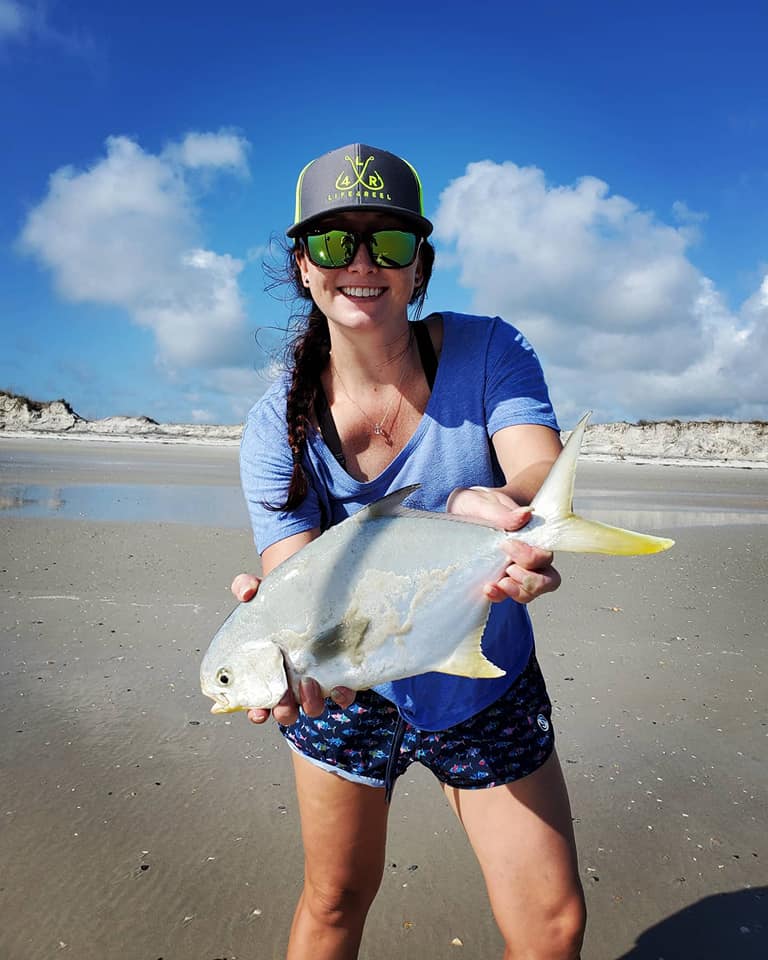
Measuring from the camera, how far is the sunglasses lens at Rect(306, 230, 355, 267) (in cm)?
229

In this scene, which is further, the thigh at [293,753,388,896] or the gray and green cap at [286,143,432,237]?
the thigh at [293,753,388,896]

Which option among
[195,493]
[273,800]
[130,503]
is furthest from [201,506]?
[273,800]

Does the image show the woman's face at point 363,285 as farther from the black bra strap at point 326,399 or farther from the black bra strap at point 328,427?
the black bra strap at point 328,427

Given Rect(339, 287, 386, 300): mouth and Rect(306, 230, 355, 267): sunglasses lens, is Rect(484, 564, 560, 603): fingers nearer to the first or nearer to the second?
Rect(339, 287, 386, 300): mouth

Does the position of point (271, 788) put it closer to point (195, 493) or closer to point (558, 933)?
point (558, 933)

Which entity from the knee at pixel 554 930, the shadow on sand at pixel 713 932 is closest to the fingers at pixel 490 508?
the knee at pixel 554 930

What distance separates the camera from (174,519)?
1134cm

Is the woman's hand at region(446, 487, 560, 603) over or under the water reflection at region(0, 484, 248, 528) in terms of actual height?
over

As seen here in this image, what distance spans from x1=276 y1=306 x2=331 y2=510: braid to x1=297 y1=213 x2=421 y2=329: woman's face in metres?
0.24

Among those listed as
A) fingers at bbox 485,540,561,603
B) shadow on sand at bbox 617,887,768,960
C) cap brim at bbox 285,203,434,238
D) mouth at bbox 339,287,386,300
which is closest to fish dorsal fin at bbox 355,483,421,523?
fingers at bbox 485,540,561,603

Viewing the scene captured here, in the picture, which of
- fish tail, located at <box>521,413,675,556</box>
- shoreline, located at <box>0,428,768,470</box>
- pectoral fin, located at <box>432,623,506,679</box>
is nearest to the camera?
fish tail, located at <box>521,413,675,556</box>

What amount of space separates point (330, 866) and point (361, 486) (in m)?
1.17

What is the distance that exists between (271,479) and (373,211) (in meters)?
0.87

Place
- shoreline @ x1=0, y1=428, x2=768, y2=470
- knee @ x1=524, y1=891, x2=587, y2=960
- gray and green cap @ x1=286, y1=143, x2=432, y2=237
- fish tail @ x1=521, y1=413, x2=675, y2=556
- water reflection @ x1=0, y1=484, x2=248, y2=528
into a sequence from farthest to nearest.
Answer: shoreline @ x1=0, y1=428, x2=768, y2=470 → water reflection @ x1=0, y1=484, x2=248, y2=528 → gray and green cap @ x1=286, y1=143, x2=432, y2=237 → knee @ x1=524, y1=891, x2=587, y2=960 → fish tail @ x1=521, y1=413, x2=675, y2=556
